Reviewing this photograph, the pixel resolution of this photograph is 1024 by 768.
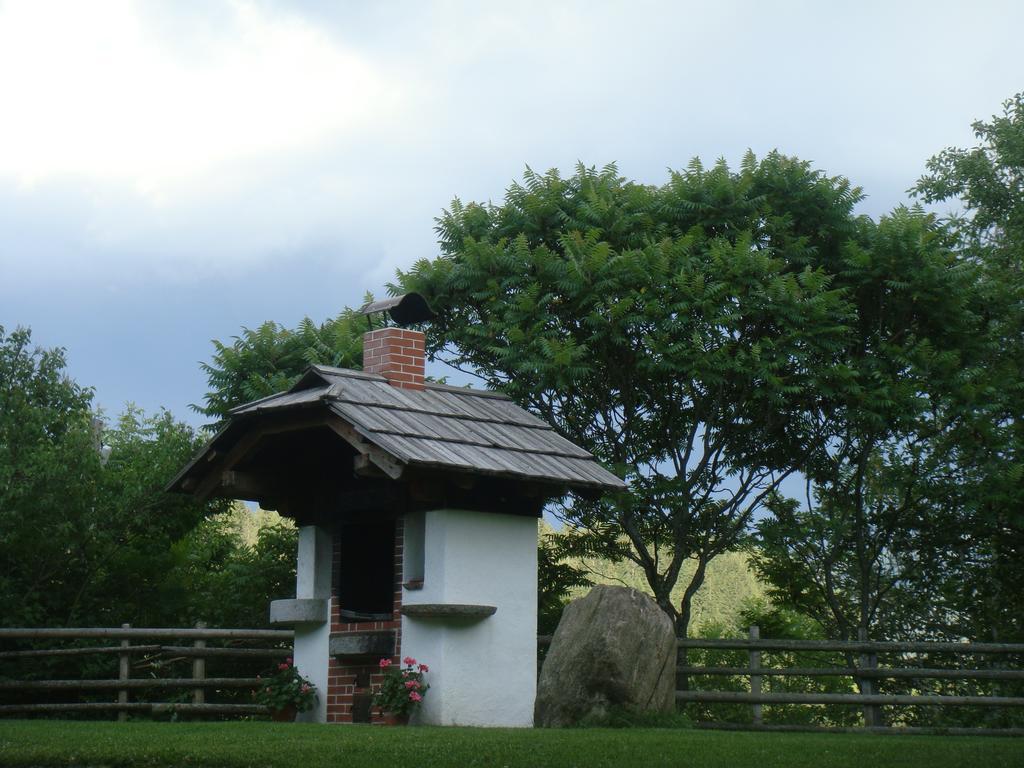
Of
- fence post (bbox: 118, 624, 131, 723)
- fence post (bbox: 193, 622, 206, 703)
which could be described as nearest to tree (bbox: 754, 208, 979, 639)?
fence post (bbox: 193, 622, 206, 703)

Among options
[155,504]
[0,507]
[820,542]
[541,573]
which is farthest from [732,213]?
[0,507]

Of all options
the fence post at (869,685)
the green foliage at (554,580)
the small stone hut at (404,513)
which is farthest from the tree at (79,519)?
the fence post at (869,685)

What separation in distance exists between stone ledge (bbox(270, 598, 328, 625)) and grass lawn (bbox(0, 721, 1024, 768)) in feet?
7.73

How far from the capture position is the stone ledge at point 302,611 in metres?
15.2

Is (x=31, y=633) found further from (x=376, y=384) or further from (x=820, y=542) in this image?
(x=820, y=542)

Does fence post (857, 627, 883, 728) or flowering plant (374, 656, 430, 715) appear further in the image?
fence post (857, 627, 883, 728)

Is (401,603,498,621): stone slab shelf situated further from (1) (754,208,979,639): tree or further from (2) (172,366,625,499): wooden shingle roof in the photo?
(1) (754,208,979,639): tree

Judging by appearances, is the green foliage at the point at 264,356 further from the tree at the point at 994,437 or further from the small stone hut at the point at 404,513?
the tree at the point at 994,437

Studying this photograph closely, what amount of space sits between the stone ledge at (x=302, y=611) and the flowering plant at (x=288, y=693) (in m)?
0.74

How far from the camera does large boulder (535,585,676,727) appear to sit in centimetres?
1378

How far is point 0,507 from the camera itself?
701 inches

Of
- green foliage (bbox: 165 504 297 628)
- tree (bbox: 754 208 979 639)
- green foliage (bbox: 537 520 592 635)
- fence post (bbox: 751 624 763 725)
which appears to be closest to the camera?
fence post (bbox: 751 624 763 725)

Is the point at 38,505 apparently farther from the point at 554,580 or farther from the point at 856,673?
the point at 856,673

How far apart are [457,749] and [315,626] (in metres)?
5.61
